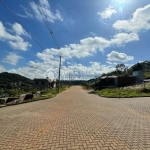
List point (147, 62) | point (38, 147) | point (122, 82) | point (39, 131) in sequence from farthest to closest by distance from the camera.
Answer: point (147, 62) → point (122, 82) → point (39, 131) → point (38, 147)

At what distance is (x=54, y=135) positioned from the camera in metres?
5.59

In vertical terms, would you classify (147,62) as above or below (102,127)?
above

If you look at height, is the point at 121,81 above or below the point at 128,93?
above

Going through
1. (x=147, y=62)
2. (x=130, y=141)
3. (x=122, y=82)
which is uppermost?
(x=147, y=62)

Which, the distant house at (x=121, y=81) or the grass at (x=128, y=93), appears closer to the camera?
the grass at (x=128, y=93)

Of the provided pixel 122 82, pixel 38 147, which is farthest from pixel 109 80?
pixel 38 147

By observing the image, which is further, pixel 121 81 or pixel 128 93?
pixel 121 81

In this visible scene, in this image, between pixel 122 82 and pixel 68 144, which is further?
pixel 122 82

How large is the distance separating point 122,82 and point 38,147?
48228mm

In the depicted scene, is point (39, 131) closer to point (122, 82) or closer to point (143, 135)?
point (143, 135)

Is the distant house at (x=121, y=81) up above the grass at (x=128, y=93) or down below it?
above

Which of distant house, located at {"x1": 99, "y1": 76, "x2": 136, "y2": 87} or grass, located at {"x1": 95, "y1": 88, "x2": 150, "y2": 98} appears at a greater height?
distant house, located at {"x1": 99, "y1": 76, "x2": 136, "y2": 87}

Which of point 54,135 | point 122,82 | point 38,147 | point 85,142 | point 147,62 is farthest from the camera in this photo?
point 147,62

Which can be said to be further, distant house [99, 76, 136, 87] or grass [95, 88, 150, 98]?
distant house [99, 76, 136, 87]
